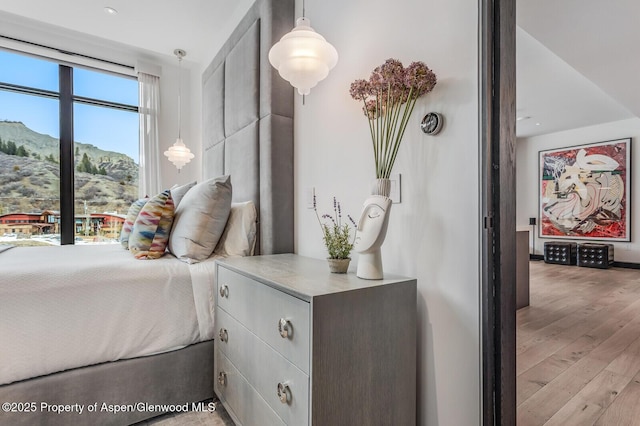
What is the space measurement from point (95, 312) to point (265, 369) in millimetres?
845

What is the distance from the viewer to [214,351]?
1720 millimetres

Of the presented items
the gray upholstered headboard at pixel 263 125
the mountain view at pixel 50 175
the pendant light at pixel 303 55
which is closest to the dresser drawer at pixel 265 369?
the gray upholstered headboard at pixel 263 125

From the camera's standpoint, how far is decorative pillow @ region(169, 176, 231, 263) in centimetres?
186

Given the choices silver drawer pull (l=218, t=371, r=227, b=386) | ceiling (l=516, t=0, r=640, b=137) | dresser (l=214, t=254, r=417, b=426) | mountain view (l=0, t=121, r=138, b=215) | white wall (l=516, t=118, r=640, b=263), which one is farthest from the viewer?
white wall (l=516, t=118, r=640, b=263)

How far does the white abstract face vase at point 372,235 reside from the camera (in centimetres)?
119

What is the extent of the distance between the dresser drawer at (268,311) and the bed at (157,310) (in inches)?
10.3

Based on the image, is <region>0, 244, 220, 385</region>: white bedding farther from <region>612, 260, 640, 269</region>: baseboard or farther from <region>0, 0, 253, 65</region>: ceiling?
<region>612, 260, 640, 269</region>: baseboard

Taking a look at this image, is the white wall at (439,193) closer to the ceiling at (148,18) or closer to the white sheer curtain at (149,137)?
the ceiling at (148,18)

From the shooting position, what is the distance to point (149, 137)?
13.3 ft

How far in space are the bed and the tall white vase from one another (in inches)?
36.5

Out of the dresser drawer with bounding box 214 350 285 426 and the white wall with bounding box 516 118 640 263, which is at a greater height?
the white wall with bounding box 516 118 640 263

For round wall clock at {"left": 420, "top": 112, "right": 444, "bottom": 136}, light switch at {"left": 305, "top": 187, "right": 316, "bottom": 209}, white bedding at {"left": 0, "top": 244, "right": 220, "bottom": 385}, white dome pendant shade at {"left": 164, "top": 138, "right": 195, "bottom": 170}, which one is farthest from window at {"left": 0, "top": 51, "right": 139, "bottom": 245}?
round wall clock at {"left": 420, "top": 112, "right": 444, "bottom": 136}

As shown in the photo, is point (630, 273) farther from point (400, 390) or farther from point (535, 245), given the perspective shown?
point (400, 390)

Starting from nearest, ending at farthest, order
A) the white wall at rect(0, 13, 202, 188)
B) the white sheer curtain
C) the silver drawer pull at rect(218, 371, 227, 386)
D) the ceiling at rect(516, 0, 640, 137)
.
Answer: the silver drawer pull at rect(218, 371, 227, 386)
the ceiling at rect(516, 0, 640, 137)
the white wall at rect(0, 13, 202, 188)
the white sheer curtain
